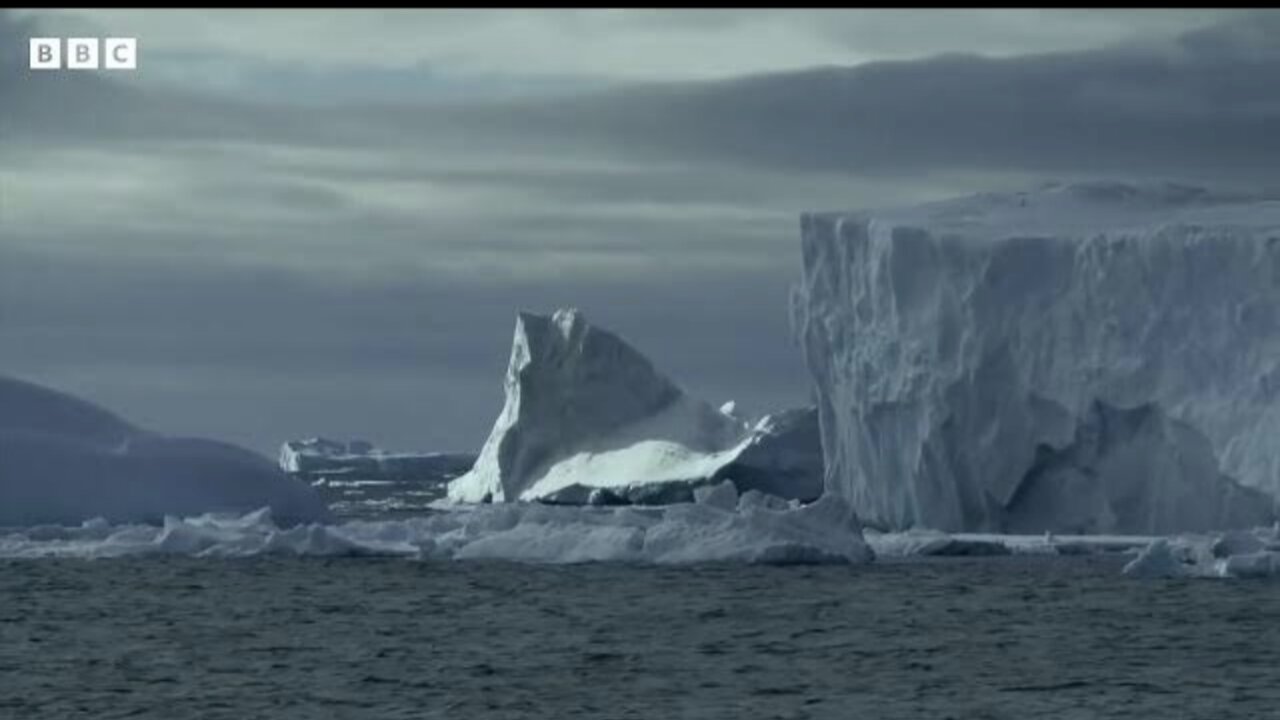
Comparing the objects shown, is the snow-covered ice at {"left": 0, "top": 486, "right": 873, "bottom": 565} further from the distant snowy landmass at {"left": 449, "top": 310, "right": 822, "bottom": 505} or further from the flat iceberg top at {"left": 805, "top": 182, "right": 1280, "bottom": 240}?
the distant snowy landmass at {"left": 449, "top": 310, "right": 822, "bottom": 505}

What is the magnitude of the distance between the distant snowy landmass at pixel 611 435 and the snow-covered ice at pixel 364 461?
48.8 metres

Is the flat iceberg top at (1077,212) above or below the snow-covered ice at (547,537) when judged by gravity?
above

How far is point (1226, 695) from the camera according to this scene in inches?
891

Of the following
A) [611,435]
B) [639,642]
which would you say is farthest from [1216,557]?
[611,435]

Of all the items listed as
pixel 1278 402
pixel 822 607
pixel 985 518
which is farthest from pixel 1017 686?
pixel 985 518

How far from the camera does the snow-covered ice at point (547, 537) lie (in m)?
37.2

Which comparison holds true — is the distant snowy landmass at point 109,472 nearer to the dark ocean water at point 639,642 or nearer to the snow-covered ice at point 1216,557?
the dark ocean water at point 639,642

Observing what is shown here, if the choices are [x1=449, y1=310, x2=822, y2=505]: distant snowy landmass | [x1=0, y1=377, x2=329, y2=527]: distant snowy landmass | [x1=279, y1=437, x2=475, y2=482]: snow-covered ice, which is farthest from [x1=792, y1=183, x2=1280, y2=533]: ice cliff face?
[x1=279, y1=437, x2=475, y2=482]: snow-covered ice

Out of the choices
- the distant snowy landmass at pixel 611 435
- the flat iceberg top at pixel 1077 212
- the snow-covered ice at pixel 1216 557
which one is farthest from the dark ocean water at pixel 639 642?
the distant snowy landmass at pixel 611 435

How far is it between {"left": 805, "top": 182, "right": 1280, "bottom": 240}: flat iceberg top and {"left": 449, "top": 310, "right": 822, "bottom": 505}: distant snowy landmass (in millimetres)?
11257

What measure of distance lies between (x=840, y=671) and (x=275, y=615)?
9.13 meters

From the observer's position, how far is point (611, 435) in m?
58.4

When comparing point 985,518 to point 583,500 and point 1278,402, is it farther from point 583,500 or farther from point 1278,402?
point 583,500

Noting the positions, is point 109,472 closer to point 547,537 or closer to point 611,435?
point 547,537
